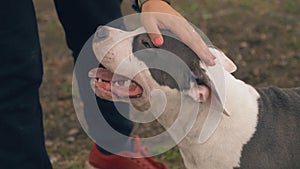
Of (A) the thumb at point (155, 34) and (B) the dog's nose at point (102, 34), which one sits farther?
(B) the dog's nose at point (102, 34)

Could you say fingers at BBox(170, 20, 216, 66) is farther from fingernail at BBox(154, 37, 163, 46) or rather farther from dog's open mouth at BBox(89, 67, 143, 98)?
dog's open mouth at BBox(89, 67, 143, 98)

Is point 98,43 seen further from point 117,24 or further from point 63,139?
point 63,139

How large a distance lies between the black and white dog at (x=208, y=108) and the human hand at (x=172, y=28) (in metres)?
0.04

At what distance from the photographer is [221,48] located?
514cm

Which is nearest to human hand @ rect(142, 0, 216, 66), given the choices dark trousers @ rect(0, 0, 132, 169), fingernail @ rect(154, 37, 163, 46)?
fingernail @ rect(154, 37, 163, 46)

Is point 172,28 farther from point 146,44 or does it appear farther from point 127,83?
point 127,83

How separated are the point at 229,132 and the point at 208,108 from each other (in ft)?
0.47

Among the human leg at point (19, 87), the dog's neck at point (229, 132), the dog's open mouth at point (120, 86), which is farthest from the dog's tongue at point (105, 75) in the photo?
the dog's neck at point (229, 132)

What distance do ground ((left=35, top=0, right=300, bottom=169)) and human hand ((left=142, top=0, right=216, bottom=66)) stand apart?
128cm

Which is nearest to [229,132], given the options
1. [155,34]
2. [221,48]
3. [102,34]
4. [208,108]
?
[208,108]

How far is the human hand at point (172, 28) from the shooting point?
269cm

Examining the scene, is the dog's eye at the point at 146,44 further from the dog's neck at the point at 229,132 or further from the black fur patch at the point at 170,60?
the dog's neck at the point at 229,132

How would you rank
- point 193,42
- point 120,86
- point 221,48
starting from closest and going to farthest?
point 193,42 < point 120,86 < point 221,48

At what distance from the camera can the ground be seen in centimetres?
415
